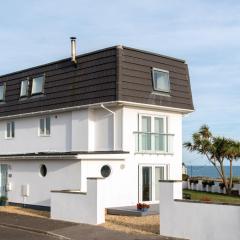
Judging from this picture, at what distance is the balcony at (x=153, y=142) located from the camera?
24.0 m

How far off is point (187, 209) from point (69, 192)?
5.95 metres

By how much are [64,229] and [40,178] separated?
20.7 ft

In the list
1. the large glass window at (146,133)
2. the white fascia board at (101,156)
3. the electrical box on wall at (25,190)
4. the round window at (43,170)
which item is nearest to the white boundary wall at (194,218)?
the white fascia board at (101,156)

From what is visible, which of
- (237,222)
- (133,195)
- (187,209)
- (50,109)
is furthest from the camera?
(50,109)

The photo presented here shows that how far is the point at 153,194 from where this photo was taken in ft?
79.7

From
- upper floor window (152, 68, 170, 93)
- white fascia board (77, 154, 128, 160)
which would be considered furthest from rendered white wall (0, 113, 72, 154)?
upper floor window (152, 68, 170, 93)

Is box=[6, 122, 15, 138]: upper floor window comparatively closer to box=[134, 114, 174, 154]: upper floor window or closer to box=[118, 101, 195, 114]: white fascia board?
box=[134, 114, 174, 154]: upper floor window

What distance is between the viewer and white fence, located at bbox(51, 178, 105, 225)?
18.8 m

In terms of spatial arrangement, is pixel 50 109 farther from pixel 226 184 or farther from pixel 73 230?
pixel 226 184

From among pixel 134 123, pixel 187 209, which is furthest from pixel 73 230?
pixel 134 123

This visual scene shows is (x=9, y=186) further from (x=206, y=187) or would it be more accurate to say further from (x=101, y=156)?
(x=206, y=187)

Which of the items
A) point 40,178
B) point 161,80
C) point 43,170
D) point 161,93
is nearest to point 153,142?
point 161,93

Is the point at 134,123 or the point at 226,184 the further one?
the point at 226,184

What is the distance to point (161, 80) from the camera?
25047 mm
